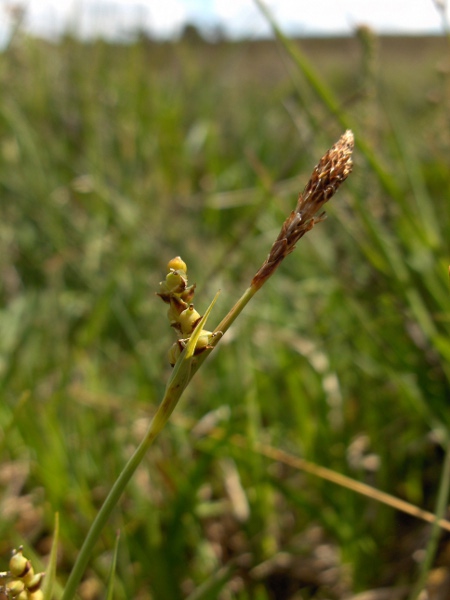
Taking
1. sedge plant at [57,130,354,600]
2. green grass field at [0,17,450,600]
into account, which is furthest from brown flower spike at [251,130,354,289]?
green grass field at [0,17,450,600]

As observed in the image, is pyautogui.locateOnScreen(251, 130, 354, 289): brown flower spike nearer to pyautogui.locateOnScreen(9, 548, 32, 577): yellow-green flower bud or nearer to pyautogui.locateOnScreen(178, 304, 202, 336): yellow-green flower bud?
pyautogui.locateOnScreen(178, 304, 202, 336): yellow-green flower bud

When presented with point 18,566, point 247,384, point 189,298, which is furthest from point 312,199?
point 247,384

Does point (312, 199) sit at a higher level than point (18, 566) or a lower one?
higher

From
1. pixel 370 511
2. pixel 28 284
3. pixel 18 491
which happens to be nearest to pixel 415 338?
pixel 370 511

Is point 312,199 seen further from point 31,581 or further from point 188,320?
point 31,581

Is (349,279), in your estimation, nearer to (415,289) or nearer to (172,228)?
(415,289)
